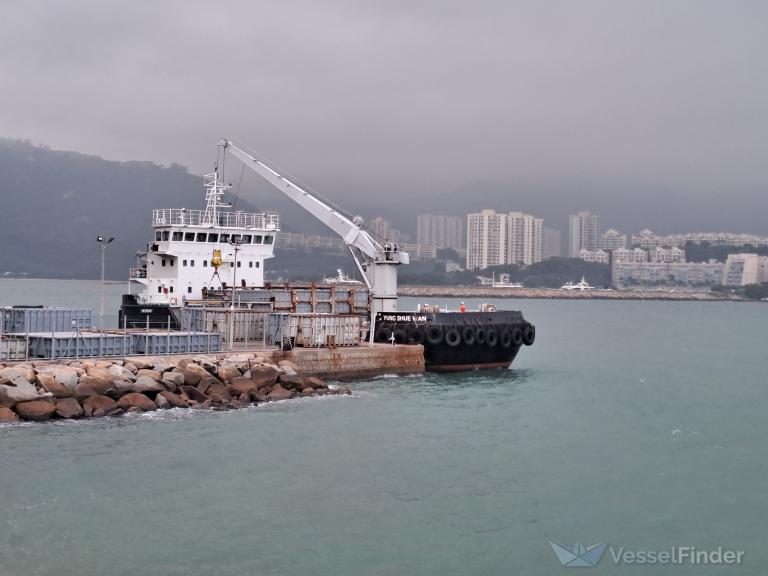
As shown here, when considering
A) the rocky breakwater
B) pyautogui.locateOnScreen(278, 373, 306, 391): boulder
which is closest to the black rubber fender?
the rocky breakwater

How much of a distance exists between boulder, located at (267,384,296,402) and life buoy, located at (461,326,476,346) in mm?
11233

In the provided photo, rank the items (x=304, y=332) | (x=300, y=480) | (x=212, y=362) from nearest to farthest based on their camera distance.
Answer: (x=300, y=480) → (x=212, y=362) → (x=304, y=332)

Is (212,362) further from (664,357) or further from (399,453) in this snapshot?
(664,357)

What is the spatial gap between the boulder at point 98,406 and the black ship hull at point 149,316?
1071 centimetres

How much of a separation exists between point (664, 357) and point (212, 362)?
119 feet

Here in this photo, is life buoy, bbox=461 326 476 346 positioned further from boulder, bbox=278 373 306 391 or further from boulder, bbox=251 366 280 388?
boulder, bbox=251 366 280 388

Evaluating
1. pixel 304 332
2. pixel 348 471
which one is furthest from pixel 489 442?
pixel 304 332

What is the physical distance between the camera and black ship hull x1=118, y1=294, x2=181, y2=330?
40.4m

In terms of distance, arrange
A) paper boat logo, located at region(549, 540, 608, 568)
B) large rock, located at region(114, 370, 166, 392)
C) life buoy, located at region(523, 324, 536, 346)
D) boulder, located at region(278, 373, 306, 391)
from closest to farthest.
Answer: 1. paper boat logo, located at region(549, 540, 608, 568)
2. large rock, located at region(114, 370, 166, 392)
3. boulder, located at region(278, 373, 306, 391)
4. life buoy, located at region(523, 324, 536, 346)

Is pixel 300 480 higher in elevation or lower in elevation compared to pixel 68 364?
lower

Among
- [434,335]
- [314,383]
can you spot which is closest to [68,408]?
[314,383]

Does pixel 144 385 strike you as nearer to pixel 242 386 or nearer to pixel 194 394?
pixel 194 394

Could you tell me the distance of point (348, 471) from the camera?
2370 cm

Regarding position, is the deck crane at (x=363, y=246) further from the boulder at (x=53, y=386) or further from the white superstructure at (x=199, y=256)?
the boulder at (x=53, y=386)
